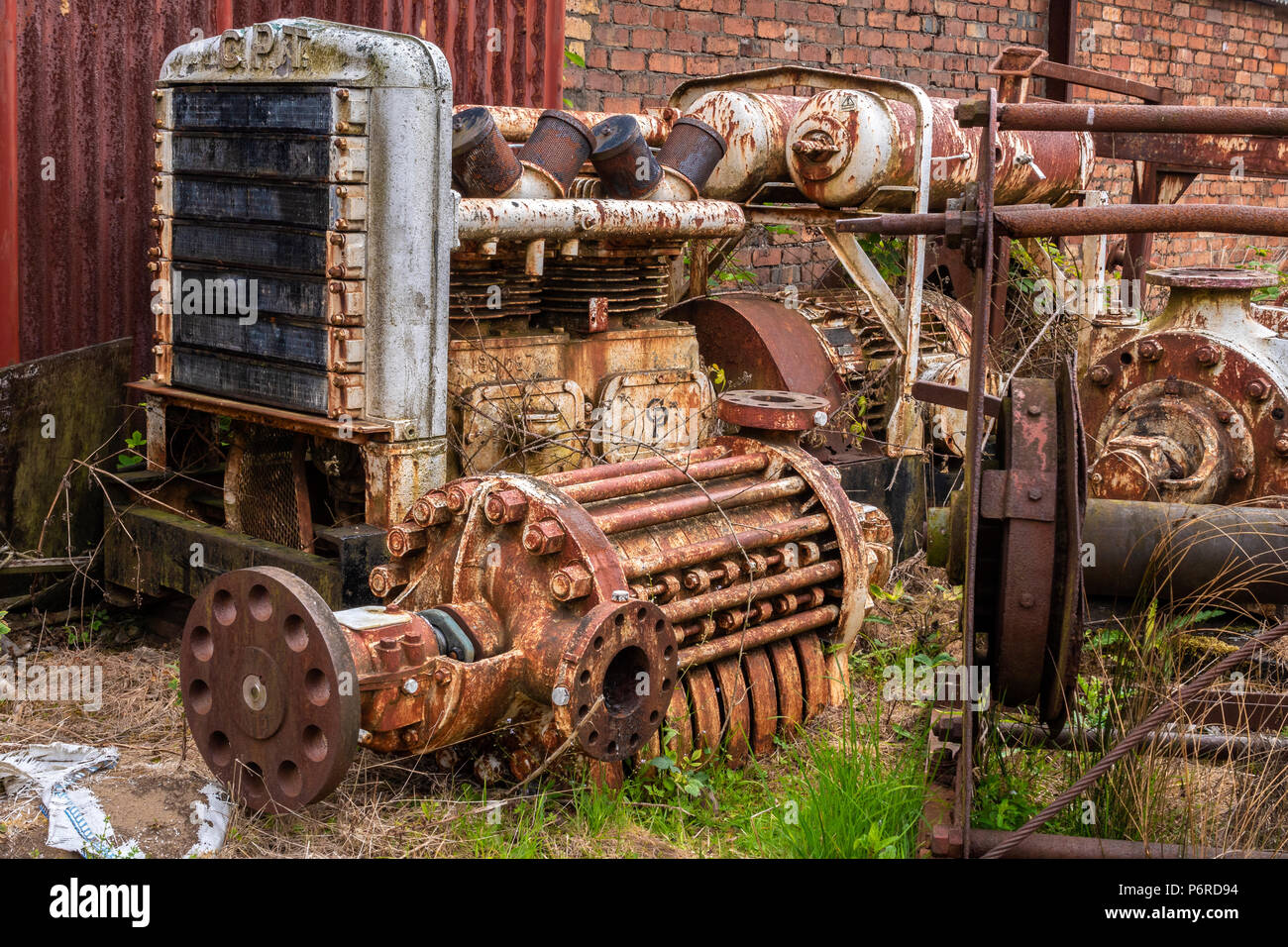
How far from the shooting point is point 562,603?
332cm

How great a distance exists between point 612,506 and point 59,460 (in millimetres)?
1970

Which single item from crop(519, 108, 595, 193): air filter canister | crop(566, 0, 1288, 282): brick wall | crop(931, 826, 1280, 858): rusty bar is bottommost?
crop(931, 826, 1280, 858): rusty bar

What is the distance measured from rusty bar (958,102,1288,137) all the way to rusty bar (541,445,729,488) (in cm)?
140

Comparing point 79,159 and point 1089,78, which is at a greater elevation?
point 1089,78

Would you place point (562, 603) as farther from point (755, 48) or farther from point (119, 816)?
point (755, 48)

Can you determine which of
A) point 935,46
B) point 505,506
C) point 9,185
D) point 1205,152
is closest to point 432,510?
point 505,506

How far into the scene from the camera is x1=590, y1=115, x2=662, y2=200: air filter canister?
473cm

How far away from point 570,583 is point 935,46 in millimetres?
7221

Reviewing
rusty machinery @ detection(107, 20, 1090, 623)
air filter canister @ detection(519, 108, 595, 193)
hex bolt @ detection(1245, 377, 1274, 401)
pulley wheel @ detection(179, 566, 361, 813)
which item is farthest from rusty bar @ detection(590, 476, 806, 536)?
hex bolt @ detection(1245, 377, 1274, 401)

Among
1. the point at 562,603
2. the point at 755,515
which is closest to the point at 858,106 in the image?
the point at 755,515

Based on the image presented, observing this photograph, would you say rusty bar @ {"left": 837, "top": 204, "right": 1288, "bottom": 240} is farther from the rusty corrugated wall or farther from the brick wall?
the brick wall

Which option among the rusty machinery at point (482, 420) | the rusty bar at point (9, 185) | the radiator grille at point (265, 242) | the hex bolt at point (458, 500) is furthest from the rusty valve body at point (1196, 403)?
the rusty bar at point (9, 185)

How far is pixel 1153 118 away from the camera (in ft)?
9.21

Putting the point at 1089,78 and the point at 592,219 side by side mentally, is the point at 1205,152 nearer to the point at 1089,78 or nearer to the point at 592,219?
the point at 1089,78
